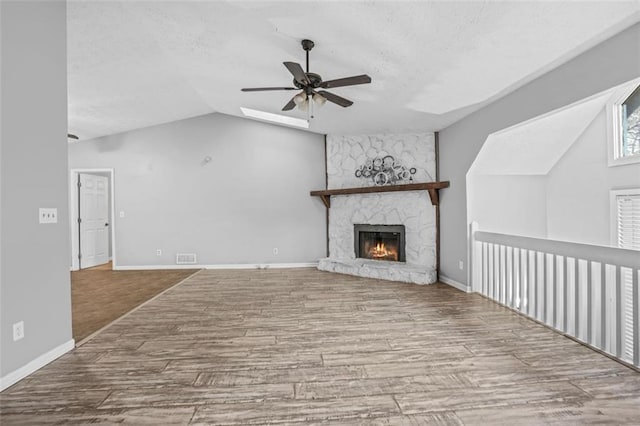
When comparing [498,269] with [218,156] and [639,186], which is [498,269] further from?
[218,156]

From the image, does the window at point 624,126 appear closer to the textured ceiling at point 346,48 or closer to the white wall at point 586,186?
the white wall at point 586,186

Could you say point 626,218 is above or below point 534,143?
below

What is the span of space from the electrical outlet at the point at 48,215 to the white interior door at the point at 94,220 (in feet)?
17.0

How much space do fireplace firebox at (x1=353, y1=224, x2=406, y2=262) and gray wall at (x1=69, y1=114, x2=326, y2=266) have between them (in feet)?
2.43

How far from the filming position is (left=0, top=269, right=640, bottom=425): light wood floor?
5.74 ft

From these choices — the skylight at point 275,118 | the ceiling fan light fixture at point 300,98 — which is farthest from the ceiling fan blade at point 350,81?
the skylight at point 275,118

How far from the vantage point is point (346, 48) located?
314cm

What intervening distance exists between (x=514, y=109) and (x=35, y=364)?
15.8ft

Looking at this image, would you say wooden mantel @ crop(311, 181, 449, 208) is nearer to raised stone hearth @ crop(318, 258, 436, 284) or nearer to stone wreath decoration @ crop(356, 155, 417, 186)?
stone wreath decoration @ crop(356, 155, 417, 186)

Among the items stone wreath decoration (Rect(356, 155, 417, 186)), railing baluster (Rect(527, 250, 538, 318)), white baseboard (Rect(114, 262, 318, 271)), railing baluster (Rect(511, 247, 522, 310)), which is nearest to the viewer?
railing baluster (Rect(527, 250, 538, 318))

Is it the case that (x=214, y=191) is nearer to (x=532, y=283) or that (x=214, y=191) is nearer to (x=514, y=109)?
(x=514, y=109)

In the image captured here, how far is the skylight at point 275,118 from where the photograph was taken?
5925mm

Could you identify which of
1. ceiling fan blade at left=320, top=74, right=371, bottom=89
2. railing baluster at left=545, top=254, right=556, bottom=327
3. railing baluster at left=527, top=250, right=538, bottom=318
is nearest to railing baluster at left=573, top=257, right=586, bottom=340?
railing baluster at left=545, top=254, right=556, bottom=327

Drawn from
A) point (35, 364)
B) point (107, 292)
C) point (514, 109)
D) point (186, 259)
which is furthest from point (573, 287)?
point (186, 259)
